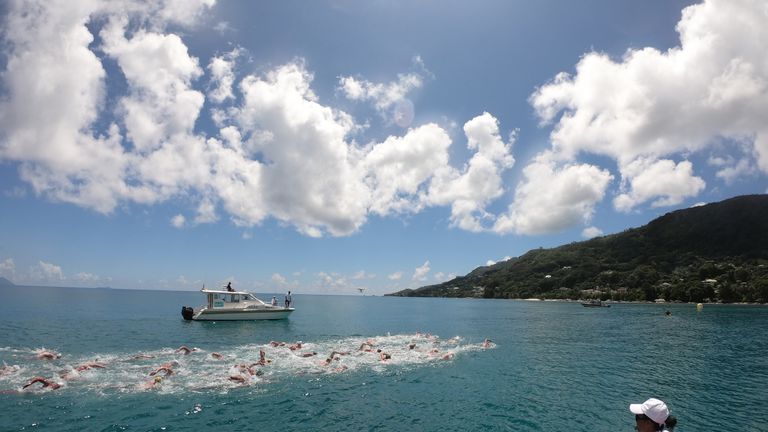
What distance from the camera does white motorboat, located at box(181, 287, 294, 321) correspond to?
63000mm

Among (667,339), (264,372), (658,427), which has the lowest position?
(667,339)

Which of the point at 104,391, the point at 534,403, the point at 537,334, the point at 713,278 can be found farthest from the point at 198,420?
the point at 713,278

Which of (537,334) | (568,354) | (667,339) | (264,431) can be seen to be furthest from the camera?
(537,334)

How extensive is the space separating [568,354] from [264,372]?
29669 millimetres

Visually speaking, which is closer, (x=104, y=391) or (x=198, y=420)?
(x=198, y=420)

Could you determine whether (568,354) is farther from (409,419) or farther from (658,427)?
(658,427)

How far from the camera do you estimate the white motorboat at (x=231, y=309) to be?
207ft

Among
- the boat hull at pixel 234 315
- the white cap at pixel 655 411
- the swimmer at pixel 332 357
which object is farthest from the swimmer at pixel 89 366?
the boat hull at pixel 234 315

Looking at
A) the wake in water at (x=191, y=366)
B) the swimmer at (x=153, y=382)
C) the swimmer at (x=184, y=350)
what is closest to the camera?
the swimmer at (x=153, y=382)

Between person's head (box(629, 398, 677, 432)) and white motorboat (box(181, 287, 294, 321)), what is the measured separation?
64071 millimetres

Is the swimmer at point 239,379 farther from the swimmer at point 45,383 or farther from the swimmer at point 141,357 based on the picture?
the swimmer at point 141,357

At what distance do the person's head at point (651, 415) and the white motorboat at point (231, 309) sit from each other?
64071 millimetres

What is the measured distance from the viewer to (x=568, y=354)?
3972cm

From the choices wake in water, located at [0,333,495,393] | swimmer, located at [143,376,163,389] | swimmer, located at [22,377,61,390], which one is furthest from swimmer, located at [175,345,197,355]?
swimmer, located at [22,377,61,390]
